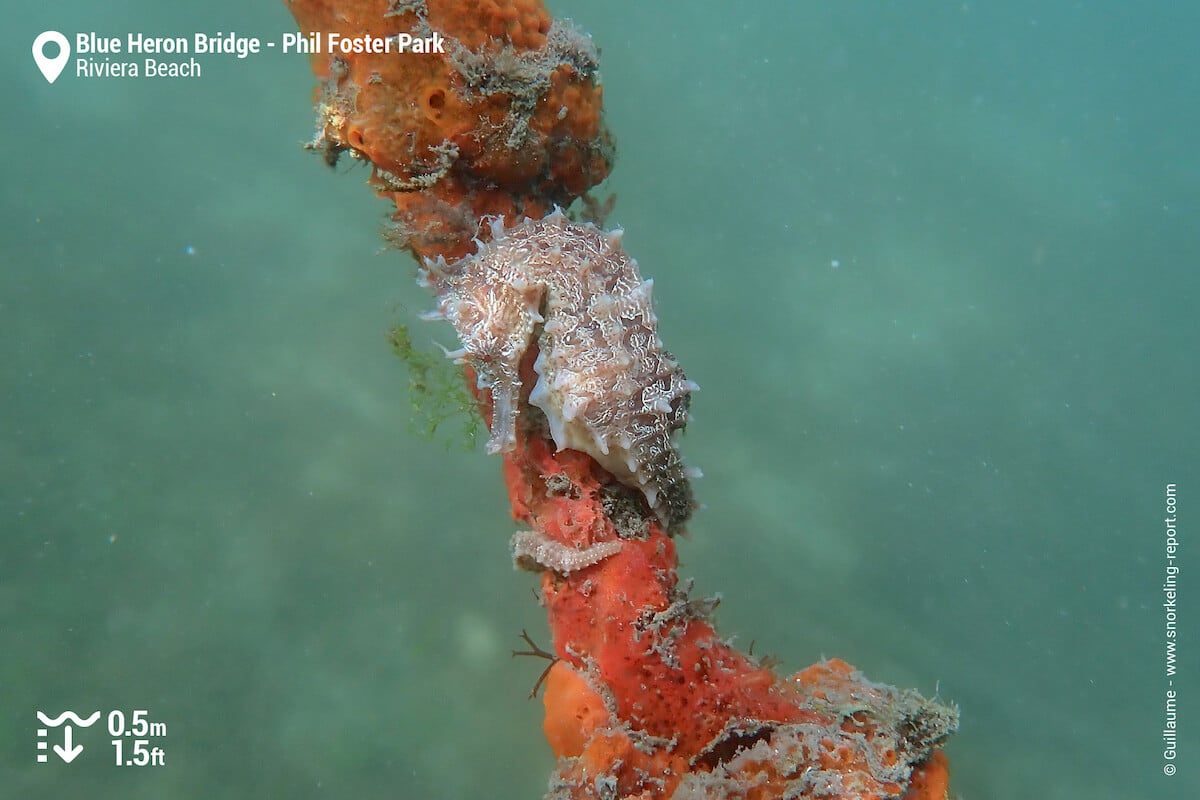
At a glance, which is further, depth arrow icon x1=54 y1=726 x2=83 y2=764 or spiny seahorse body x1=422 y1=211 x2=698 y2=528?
depth arrow icon x1=54 y1=726 x2=83 y2=764

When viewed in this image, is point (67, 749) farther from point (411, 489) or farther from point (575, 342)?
point (575, 342)

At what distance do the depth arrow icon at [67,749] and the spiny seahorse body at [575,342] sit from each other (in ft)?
21.4

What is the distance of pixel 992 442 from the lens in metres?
11.1

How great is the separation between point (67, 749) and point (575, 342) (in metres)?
7.26

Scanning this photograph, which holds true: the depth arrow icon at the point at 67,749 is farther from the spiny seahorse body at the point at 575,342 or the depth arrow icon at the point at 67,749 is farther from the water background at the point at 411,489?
the spiny seahorse body at the point at 575,342

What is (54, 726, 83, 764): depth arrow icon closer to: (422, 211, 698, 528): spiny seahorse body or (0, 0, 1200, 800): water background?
(0, 0, 1200, 800): water background

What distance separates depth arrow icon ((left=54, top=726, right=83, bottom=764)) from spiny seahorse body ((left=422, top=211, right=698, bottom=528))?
6.52m

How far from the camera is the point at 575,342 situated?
2.47 meters

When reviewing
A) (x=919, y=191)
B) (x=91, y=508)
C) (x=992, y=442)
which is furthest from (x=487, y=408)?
(x=919, y=191)

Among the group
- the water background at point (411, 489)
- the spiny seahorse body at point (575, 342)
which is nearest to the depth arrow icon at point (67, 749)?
the water background at point (411, 489)

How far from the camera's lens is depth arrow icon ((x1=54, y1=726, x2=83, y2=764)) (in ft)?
20.3

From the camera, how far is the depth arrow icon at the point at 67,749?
20.3 ft

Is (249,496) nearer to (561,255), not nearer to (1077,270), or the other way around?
(561,255)

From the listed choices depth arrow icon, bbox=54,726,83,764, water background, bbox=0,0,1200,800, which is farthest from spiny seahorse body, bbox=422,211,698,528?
depth arrow icon, bbox=54,726,83,764
